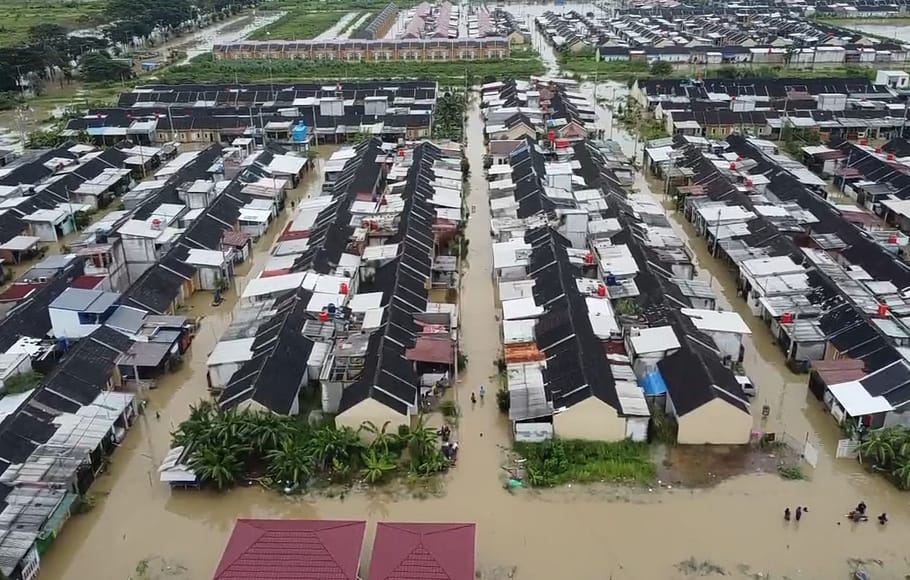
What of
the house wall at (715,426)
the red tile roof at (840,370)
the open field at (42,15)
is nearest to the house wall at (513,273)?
the house wall at (715,426)

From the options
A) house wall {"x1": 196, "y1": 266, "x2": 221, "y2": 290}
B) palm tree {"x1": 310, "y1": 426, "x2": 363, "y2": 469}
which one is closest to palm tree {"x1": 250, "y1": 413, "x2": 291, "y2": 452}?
palm tree {"x1": 310, "y1": 426, "x2": 363, "y2": 469}

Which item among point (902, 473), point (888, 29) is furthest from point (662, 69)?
point (902, 473)

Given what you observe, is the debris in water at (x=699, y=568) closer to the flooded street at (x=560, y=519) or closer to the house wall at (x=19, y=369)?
the flooded street at (x=560, y=519)

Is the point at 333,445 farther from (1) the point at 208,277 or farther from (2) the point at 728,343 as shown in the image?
(1) the point at 208,277

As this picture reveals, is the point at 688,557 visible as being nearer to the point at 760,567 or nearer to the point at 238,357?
the point at 760,567

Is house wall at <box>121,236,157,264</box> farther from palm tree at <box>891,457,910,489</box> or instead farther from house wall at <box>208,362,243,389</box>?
palm tree at <box>891,457,910,489</box>

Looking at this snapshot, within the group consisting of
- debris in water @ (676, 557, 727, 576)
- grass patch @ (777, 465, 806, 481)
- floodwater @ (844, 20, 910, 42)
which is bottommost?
debris in water @ (676, 557, 727, 576)
